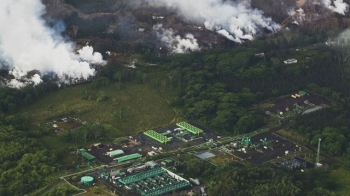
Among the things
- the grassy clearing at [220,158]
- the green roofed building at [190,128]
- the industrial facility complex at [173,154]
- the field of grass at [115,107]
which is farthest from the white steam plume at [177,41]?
the grassy clearing at [220,158]

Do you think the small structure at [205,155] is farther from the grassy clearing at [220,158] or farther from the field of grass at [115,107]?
the field of grass at [115,107]

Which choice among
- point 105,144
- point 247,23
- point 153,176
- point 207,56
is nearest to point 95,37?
point 207,56

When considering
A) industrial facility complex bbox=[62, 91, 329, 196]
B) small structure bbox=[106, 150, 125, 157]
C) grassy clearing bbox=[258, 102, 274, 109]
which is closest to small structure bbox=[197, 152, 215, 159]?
industrial facility complex bbox=[62, 91, 329, 196]

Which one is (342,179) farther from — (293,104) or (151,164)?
(293,104)

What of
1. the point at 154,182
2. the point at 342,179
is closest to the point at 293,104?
the point at 342,179

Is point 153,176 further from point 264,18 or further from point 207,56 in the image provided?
point 264,18

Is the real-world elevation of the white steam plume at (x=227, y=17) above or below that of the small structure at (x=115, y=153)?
above

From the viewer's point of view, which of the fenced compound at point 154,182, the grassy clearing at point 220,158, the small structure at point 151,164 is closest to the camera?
the fenced compound at point 154,182

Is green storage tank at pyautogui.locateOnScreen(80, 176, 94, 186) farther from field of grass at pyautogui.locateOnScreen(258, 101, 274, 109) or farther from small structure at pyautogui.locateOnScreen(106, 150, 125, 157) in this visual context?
field of grass at pyautogui.locateOnScreen(258, 101, 274, 109)
